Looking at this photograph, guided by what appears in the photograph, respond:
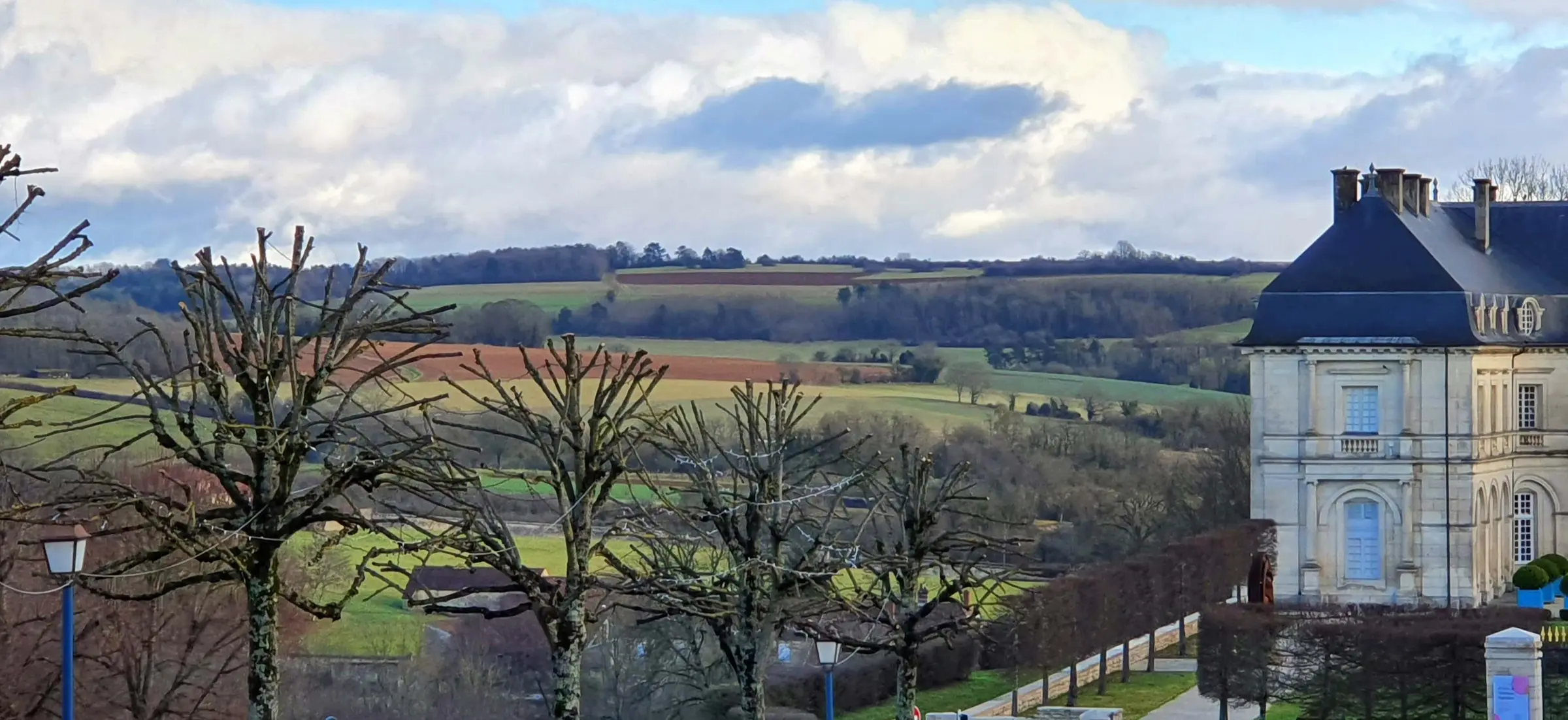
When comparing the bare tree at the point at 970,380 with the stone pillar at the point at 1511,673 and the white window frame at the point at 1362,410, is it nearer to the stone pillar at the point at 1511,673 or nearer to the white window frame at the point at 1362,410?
the white window frame at the point at 1362,410

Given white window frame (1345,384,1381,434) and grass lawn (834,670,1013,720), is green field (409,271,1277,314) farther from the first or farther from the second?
grass lawn (834,670,1013,720)

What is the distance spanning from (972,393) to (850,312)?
1400cm

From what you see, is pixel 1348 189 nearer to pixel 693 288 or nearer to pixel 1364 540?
pixel 1364 540

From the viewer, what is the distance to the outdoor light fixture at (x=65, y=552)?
1405 centimetres

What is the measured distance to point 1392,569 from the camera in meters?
46.4

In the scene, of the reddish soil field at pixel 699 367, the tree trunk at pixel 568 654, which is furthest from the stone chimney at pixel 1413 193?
the tree trunk at pixel 568 654

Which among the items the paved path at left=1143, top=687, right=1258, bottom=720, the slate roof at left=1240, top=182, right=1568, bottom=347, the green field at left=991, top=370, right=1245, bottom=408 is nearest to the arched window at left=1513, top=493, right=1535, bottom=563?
the slate roof at left=1240, top=182, right=1568, bottom=347

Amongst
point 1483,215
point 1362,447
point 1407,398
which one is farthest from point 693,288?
point 1407,398

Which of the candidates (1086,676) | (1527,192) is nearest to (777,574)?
(1086,676)

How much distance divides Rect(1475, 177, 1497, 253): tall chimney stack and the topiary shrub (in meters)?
9.12

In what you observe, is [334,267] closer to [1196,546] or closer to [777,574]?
[777,574]

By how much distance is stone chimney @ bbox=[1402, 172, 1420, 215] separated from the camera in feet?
159

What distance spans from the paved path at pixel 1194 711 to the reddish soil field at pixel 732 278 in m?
64.8

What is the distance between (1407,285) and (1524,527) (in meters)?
6.49
